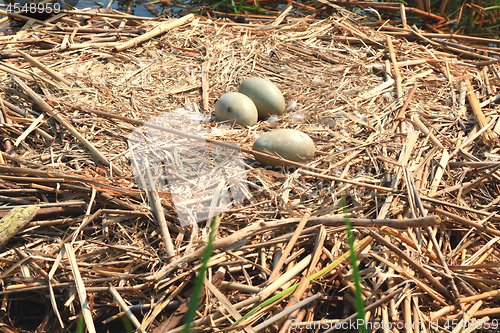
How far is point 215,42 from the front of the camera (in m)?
4.05

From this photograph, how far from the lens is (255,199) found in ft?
7.71

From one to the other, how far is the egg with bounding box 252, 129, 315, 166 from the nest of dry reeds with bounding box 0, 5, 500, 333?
77 millimetres

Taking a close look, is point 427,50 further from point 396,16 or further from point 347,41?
point 396,16

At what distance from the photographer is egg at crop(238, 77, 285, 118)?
3.05 m

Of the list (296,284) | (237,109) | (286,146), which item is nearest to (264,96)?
(237,109)

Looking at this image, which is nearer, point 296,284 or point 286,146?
point 296,284

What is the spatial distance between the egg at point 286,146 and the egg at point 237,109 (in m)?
0.41

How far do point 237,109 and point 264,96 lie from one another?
0.81 ft

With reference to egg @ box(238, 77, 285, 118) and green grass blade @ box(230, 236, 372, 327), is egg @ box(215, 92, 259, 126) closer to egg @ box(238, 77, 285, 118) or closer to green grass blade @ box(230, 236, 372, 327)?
egg @ box(238, 77, 285, 118)

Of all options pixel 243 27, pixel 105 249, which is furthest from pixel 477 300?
pixel 243 27

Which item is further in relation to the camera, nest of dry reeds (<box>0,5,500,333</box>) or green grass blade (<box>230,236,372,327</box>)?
nest of dry reeds (<box>0,5,500,333</box>)

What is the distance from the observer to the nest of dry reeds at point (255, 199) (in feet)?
6.30

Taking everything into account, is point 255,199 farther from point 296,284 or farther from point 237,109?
point 237,109

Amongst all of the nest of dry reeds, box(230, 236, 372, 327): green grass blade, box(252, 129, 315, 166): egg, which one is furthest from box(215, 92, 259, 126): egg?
box(230, 236, 372, 327): green grass blade
